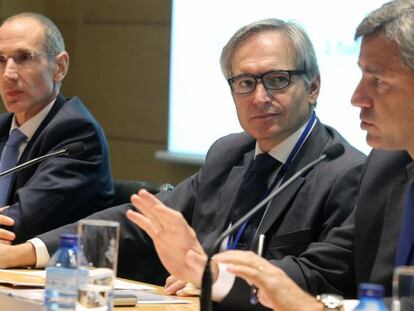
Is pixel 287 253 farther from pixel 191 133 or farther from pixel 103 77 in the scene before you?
pixel 103 77

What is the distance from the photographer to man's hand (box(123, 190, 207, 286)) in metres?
2.71

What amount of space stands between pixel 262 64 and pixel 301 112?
8.6 inches

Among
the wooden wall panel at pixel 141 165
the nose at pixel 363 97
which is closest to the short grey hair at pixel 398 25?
the nose at pixel 363 97

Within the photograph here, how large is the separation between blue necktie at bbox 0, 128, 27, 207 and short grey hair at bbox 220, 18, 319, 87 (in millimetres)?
1309

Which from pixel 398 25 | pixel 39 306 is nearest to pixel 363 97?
pixel 398 25

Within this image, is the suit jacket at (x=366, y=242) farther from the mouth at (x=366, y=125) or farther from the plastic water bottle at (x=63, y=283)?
the plastic water bottle at (x=63, y=283)

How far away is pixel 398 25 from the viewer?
2.70 meters

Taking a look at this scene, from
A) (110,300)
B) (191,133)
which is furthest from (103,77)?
(110,300)

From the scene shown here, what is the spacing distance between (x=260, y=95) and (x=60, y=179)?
45.4 inches

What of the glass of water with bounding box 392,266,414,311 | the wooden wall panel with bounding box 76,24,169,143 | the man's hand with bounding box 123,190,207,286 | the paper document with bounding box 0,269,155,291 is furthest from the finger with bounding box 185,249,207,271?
the wooden wall panel with bounding box 76,24,169,143

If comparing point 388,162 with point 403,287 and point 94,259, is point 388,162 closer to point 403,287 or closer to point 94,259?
point 94,259

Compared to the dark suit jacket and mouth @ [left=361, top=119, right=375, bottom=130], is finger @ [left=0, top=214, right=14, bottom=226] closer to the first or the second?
the dark suit jacket

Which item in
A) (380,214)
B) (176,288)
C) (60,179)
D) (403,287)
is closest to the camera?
(403,287)

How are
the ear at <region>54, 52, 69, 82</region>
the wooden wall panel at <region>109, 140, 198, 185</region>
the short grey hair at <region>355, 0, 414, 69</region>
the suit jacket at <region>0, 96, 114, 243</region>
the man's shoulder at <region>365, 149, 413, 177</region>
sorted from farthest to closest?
the wooden wall panel at <region>109, 140, 198, 185</region>, the ear at <region>54, 52, 69, 82</region>, the suit jacket at <region>0, 96, 114, 243</region>, the man's shoulder at <region>365, 149, 413, 177</region>, the short grey hair at <region>355, 0, 414, 69</region>
